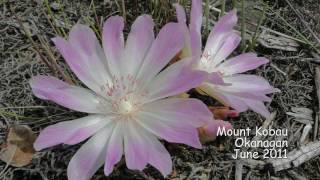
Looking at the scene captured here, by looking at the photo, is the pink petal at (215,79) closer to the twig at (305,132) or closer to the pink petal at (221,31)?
the pink petal at (221,31)

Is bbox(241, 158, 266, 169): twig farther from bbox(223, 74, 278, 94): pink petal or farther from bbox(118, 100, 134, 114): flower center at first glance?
bbox(118, 100, 134, 114): flower center

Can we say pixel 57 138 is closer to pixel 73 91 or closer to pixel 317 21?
pixel 73 91

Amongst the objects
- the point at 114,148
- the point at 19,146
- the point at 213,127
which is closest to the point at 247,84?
the point at 213,127

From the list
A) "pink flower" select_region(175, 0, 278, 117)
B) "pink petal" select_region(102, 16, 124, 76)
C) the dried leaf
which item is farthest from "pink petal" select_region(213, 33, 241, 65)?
the dried leaf

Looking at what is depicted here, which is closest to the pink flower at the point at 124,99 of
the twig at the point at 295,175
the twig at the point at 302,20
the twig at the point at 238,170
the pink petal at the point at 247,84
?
the pink petal at the point at 247,84

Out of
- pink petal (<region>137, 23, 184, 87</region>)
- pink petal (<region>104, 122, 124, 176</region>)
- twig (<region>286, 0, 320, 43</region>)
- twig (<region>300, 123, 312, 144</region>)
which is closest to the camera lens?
pink petal (<region>104, 122, 124, 176</region>)
